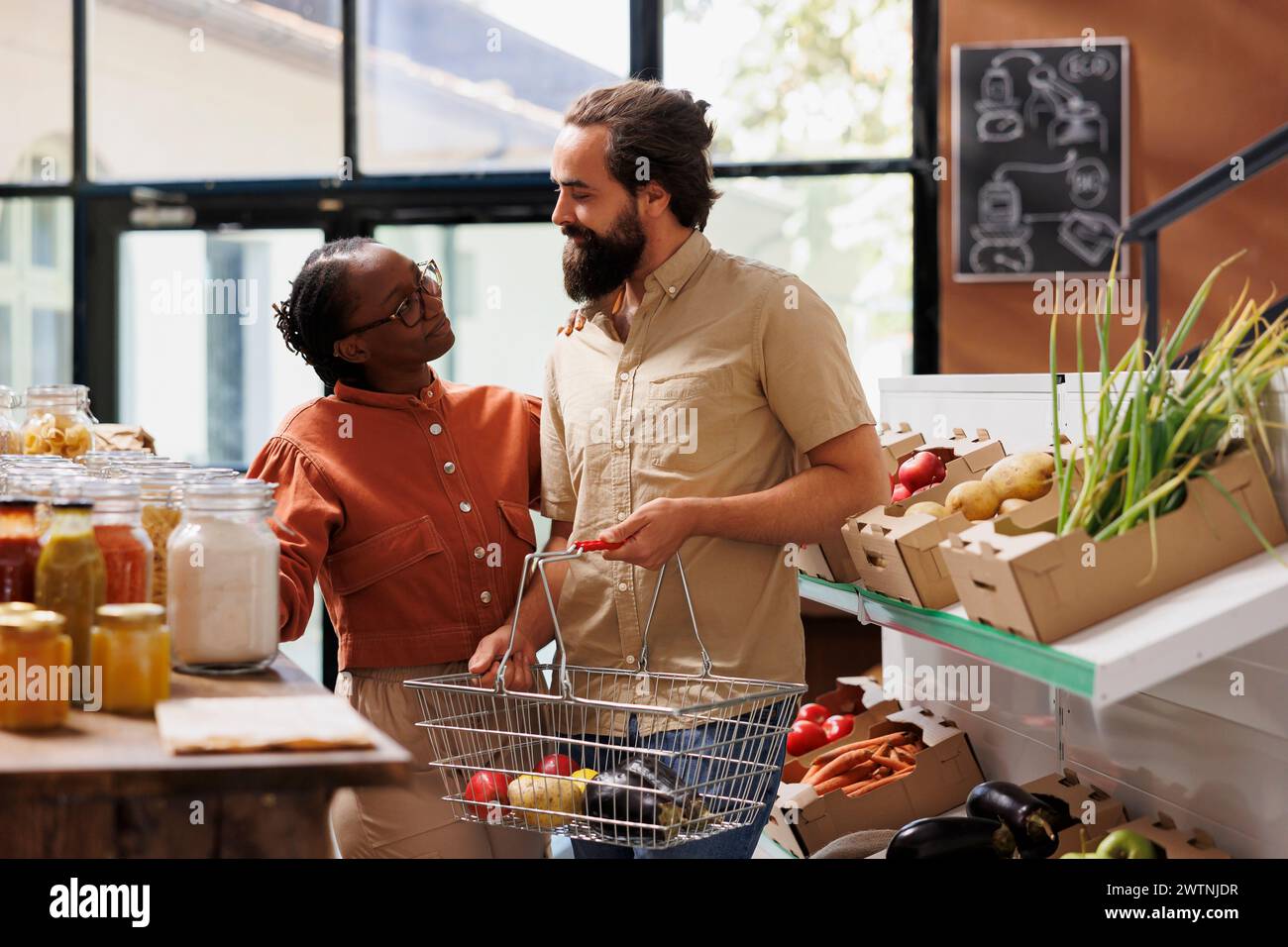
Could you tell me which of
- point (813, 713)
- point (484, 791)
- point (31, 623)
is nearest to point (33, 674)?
point (31, 623)

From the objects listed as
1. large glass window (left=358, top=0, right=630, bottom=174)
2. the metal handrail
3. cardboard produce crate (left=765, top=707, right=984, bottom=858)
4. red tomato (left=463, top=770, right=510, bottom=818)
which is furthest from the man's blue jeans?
large glass window (left=358, top=0, right=630, bottom=174)

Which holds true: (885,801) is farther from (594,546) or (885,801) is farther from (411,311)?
(411,311)

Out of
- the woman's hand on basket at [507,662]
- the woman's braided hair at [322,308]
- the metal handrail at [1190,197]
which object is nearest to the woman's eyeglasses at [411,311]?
the woman's braided hair at [322,308]

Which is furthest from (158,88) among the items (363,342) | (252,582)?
(252,582)

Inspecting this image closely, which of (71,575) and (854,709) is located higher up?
(71,575)

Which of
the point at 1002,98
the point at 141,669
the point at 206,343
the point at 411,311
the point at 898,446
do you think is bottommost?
the point at 141,669

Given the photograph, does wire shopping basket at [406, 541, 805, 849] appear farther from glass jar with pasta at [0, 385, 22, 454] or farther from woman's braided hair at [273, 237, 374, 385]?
glass jar with pasta at [0, 385, 22, 454]

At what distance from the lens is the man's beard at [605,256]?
2.12 metres

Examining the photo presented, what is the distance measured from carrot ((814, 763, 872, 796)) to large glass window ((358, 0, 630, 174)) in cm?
306

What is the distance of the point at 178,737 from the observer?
1130 millimetres

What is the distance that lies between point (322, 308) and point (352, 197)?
120 inches

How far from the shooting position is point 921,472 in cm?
225

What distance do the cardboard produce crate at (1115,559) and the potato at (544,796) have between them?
609 millimetres

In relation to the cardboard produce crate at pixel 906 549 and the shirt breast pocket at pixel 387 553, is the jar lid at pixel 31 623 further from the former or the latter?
the cardboard produce crate at pixel 906 549
